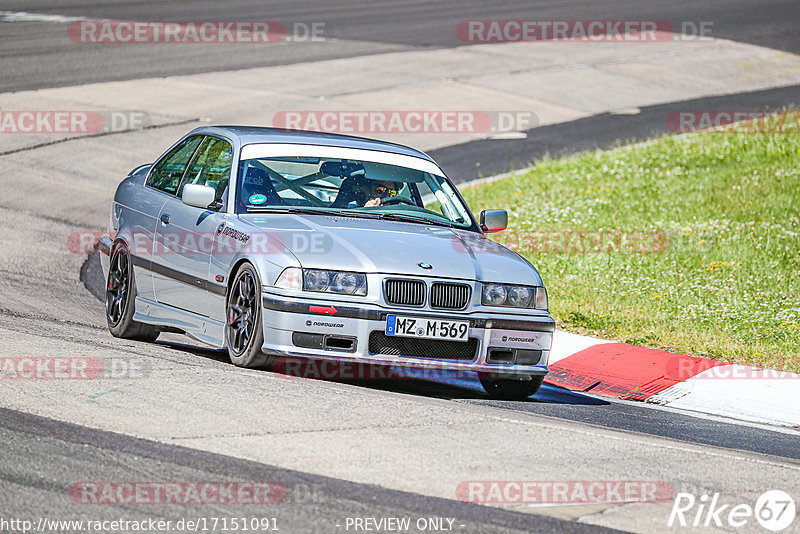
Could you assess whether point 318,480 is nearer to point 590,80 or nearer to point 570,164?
point 570,164

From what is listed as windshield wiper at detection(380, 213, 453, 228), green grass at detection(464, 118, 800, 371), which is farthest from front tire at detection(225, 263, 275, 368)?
green grass at detection(464, 118, 800, 371)

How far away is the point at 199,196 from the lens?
27.6ft

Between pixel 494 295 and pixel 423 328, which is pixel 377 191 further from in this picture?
pixel 423 328

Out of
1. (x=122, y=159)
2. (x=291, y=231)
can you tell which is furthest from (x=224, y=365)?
(x=122, y=159)

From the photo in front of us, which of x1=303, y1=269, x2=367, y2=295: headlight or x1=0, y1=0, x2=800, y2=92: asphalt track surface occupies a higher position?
x1=0, y1=0, x2=800, y2=92: asphalt track surface

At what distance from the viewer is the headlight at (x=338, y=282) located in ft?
25.1

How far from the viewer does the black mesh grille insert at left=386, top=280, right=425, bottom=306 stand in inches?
303

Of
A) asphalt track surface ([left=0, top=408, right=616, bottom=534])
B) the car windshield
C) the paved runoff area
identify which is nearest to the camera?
asphalt track surface ([left=0, top=408, right=616, bottom=534])

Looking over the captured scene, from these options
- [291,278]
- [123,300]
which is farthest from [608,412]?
[123,300]

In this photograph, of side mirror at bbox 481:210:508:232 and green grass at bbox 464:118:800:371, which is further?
green grass at bbox 464:118:800:371

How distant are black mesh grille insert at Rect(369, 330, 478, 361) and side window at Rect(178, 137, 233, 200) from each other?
1.86m

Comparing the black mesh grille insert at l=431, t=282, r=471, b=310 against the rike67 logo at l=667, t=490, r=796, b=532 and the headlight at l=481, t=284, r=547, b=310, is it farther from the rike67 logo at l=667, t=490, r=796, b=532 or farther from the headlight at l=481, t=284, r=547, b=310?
the rike67 logo at l=667, t=490, r=796, b=532

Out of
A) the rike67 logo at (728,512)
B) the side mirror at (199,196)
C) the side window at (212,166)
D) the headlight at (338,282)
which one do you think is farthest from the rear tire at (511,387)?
the rike67 logo at (728,512)

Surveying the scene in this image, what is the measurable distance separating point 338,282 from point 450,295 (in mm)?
712
